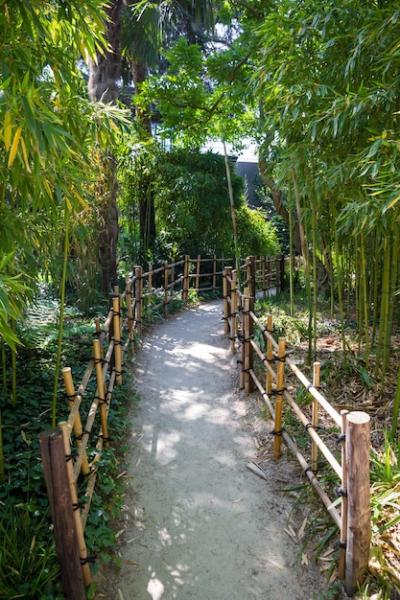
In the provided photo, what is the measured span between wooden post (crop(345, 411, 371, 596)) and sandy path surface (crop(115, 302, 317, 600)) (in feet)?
0.89

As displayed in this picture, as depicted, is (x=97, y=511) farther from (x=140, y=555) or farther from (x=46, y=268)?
(x=46, y=268)

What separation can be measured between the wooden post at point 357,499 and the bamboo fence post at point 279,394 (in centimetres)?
91

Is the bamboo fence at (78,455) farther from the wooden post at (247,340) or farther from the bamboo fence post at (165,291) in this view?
the bamboo fence post at (165,291)

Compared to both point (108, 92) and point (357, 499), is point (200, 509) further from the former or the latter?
point (108, 92)

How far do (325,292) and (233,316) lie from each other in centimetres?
268

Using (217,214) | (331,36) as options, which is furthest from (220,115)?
(331,36)

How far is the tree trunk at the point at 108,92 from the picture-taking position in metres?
5.36

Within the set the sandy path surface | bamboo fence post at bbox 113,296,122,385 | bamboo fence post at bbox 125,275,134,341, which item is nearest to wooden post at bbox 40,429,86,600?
the sandy path surface

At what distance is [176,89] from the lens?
6387mm

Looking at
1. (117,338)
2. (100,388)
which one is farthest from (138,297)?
(100,388)

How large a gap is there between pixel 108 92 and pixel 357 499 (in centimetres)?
532

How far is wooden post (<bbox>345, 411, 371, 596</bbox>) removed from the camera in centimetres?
166

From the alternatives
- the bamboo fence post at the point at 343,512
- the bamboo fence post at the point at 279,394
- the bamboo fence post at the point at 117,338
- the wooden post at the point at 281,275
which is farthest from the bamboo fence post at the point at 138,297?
the wooden post at the point at 281,275

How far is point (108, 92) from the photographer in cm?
545
